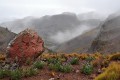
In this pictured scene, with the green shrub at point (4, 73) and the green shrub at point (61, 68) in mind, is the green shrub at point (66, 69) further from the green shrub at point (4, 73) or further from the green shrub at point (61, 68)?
the green shrub at point (4, 73)

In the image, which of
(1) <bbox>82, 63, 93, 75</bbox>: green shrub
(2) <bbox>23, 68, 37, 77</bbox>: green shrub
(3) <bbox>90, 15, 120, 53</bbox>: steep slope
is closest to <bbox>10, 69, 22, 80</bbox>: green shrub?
(2) <bbox>23, 68, 37, 77</bbox>: green shrub

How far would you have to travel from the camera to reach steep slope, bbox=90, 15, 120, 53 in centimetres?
10356

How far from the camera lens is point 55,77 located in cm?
2073

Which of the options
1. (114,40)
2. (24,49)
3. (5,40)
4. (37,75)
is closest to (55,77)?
(37,75)

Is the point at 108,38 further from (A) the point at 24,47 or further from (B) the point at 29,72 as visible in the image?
(B) the point at 29,72

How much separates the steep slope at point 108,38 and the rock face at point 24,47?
70.9 meters

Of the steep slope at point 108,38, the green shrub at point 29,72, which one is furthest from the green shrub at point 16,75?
the steep slope at point 108,38

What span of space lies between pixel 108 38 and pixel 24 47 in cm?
9837

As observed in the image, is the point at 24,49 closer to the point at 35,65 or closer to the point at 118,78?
the point at 35,65

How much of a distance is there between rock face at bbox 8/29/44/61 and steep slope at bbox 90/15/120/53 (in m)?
70.9

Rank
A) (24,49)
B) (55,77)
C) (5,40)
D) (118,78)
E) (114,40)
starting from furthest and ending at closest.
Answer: (5,40) < (114,40) < (24,49) < (55,77) < (118,78)

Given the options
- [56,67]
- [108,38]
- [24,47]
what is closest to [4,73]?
[56,67]

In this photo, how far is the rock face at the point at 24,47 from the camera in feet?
83.5

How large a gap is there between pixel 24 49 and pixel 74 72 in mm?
5282
